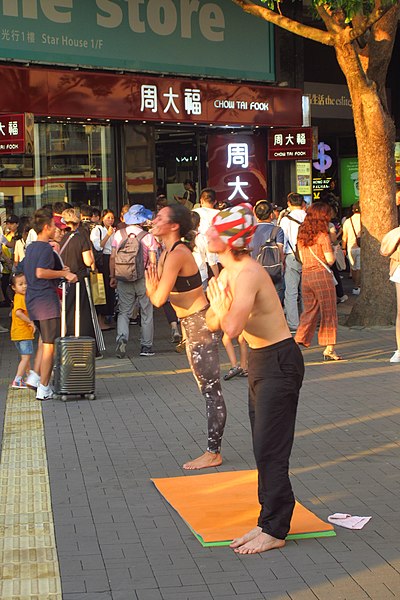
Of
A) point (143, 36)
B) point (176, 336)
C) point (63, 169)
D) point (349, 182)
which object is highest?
point (143, 36)

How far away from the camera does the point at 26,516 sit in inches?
273

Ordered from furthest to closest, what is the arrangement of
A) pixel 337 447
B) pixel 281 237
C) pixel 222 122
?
pixel 222 122
pixel 281 237
pixel 337 447

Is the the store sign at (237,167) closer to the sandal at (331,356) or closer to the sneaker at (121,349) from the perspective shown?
the sneaker at (121,349)

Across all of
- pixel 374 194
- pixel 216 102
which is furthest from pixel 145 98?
pixel 374 194

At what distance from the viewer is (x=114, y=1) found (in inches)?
784

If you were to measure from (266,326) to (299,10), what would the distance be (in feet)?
59.4

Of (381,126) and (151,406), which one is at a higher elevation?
(381,126)

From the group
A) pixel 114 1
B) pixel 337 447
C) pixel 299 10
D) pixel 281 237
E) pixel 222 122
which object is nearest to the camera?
pixel 337 447

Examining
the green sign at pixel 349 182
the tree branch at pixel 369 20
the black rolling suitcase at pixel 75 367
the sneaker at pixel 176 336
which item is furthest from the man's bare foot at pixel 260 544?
the green sign at pixel 349 182

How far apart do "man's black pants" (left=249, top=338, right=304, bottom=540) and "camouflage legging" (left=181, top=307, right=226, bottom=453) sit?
1.89 m

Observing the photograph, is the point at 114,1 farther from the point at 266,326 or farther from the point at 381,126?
the point at 266,326

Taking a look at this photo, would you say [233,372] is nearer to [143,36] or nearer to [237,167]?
[143,36]

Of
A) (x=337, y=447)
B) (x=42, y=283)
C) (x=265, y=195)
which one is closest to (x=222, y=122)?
(x=265, y=195)

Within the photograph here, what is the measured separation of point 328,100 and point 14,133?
9.05m
